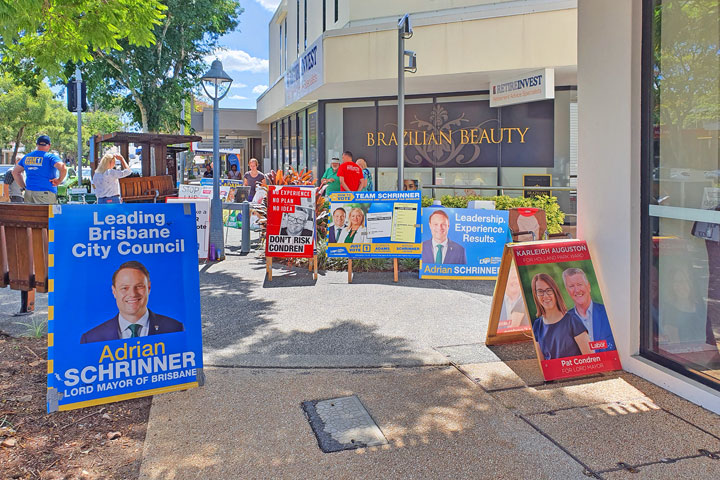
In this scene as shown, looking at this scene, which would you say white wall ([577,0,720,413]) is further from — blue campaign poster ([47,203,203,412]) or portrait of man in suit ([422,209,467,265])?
portrait of man in suit ([422,209,467,265])

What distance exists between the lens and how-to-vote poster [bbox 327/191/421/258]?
8.70 meters

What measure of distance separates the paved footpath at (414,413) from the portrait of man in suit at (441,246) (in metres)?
2.23

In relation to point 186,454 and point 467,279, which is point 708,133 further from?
point 467,279

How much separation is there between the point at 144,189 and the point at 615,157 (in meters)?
12.0

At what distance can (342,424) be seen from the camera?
384 cm

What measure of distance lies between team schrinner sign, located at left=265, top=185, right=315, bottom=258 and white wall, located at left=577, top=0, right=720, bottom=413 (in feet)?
15.4

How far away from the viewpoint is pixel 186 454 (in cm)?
344

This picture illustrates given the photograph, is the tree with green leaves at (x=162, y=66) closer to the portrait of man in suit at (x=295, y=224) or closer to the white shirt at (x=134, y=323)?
the portrait of man in suit at (x=295, y=224)

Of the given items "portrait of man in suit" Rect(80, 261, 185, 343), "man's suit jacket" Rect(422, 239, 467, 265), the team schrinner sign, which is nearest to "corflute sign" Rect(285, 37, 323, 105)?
the team schrinner sign

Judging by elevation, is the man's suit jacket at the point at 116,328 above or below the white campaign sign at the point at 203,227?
below

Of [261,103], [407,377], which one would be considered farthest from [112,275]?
[261,103]

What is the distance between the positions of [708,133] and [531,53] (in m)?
9.51

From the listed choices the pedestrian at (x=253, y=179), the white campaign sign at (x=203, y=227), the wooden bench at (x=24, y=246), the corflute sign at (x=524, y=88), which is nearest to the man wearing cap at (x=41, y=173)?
the white campaign sign at (x=203, y=227)

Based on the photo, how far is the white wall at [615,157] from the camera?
457cm
